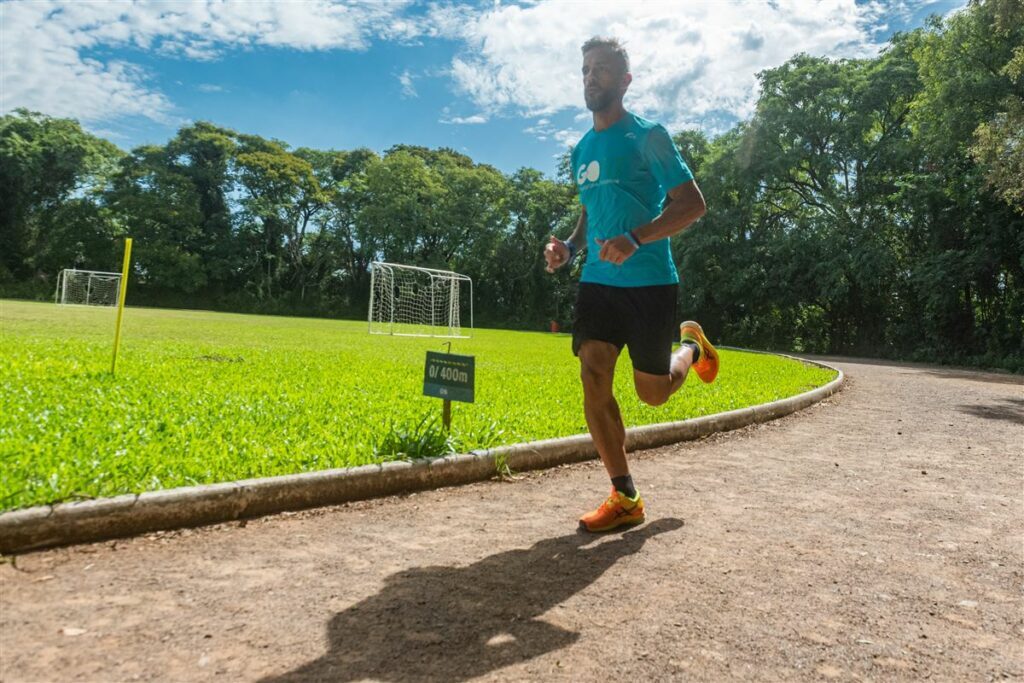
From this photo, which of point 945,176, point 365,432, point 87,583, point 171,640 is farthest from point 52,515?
point 945,176

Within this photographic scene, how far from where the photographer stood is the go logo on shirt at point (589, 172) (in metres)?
3.44

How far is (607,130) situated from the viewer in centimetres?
342

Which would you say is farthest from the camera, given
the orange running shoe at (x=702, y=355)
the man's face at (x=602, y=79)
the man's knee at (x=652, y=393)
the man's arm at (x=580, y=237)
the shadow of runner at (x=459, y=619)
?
the orange running shoe at (x=702, y=355)

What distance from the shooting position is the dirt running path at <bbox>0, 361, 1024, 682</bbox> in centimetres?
206

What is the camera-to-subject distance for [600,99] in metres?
3.38

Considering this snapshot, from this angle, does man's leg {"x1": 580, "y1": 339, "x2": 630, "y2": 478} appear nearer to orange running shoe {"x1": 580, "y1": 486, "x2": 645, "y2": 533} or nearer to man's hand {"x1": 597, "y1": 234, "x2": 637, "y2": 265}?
orange running shoe {"x1": 580, "y1": 486, "x2": 645, "y2": 533}

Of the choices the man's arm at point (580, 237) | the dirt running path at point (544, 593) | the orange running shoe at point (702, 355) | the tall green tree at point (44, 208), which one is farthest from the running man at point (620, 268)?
the tall green tree at point (44, 208)

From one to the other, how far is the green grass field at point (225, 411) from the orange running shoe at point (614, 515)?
1311 millimetres

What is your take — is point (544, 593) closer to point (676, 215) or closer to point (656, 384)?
point (656, 384)

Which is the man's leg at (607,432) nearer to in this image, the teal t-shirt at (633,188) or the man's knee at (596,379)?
the man's knee at (596,379)

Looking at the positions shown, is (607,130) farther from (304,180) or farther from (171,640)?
(304,180)

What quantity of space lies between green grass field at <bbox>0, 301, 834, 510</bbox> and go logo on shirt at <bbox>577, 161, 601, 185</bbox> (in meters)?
1.97

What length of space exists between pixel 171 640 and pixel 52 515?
1.14m

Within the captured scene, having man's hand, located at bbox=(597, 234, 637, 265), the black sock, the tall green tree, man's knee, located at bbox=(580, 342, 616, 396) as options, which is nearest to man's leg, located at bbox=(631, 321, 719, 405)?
man's knee, located at bbox=(580, 342, 616, 396)
